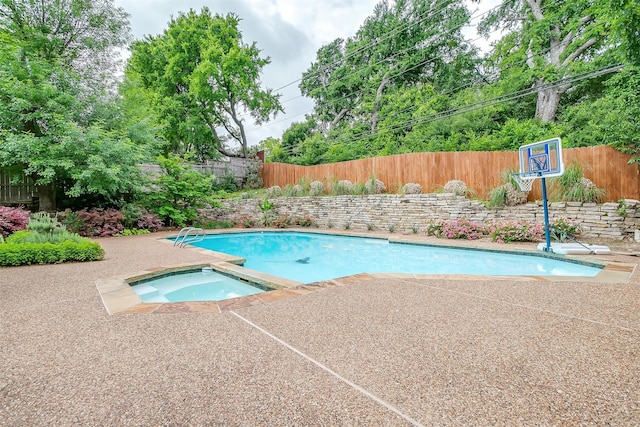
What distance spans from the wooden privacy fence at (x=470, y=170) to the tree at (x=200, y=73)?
6695 mm

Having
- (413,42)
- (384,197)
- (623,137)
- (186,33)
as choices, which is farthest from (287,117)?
(623,137)

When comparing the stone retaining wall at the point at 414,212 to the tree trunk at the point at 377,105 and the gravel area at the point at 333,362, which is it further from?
the tree trunk at the point at 377,105

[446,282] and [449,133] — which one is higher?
[449,133]

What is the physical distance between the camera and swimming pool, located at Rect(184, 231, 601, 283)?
16.9 feet

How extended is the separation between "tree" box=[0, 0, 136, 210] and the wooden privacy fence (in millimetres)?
7512

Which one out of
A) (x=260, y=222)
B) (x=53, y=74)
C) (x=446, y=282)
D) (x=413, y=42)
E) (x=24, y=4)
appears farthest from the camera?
(x=413, y=42)

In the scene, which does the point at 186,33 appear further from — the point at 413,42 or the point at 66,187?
the point at 413,42

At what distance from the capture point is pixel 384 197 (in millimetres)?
9992

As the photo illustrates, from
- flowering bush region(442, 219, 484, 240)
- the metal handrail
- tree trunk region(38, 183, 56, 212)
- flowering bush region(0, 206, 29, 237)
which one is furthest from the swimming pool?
tree trunk region(38, 183, 56, 212)

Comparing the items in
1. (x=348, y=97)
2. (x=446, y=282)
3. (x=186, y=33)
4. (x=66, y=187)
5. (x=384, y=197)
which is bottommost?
(x=446, y=282)

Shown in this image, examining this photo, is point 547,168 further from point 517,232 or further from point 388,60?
point 388,60

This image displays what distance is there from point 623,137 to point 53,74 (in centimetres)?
1510

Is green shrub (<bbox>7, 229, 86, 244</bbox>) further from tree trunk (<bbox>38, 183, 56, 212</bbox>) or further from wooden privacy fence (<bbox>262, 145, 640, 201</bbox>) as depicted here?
wooden privacy fence (<bbox>262, 145, 640, 201</bbox>)

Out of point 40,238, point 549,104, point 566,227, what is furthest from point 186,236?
point 549,104
